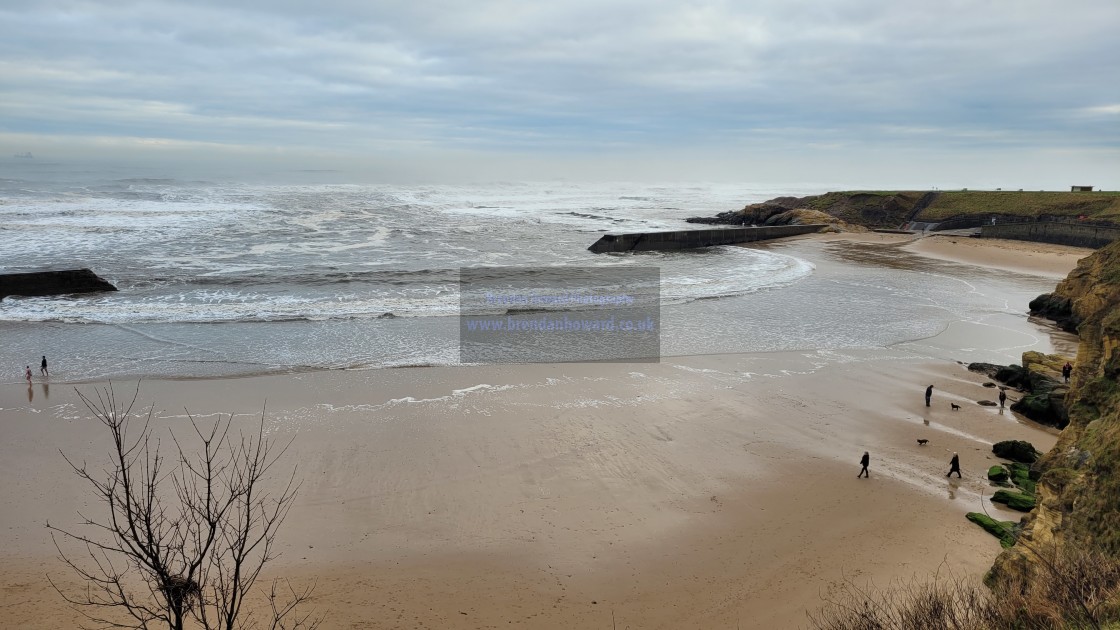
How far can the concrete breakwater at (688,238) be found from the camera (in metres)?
Answer: 40.0

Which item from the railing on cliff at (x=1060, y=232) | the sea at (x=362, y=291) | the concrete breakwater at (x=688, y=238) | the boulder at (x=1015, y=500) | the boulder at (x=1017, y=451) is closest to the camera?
the boulder at (x=1015, y=500)

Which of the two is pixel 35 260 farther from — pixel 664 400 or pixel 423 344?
pixel 664 400

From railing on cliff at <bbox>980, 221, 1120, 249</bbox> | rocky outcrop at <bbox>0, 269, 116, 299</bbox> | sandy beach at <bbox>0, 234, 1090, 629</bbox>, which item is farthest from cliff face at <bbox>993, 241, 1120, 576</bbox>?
railing on cliff at <bbox>980, 221, 1120, 249</bbox>

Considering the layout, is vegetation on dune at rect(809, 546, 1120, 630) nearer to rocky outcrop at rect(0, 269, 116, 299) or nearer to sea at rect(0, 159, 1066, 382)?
sea at rect(0, 159, 1066, 382)

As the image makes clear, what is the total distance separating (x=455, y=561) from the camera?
320 inches

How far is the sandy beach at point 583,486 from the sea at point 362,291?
226 centimetres

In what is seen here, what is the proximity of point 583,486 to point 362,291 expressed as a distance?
1806 centimetres

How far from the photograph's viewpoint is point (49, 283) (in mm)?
23406

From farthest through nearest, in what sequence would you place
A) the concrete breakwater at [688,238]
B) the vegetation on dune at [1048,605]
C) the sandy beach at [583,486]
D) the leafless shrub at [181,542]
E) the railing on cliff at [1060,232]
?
the railing on cliff at [1060,232], the concrete breakwater at [688,238], the sandy beach at [583,486], the leafless shrub at [181,542], the vegetation on dune at [1048,605]

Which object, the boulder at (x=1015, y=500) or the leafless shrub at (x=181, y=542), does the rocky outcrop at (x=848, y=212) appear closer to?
the boulder at (x=1015, y=500)

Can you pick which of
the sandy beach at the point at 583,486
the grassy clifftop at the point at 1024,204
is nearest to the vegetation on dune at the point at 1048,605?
the sandy beach at the point at 583,486

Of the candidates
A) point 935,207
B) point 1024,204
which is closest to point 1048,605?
point 1024,204

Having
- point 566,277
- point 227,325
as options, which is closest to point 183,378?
point 227,325

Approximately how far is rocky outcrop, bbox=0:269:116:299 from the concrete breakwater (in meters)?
24.9
